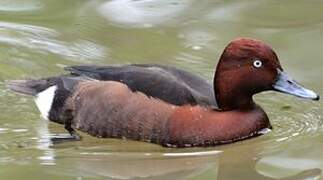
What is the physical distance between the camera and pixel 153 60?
852 cm

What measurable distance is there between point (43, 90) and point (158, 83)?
951 mm

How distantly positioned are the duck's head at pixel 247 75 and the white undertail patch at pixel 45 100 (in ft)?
3.81

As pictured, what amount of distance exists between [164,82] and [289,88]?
2.48 ft

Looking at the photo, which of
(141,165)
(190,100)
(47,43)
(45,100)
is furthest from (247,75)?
(47,43)

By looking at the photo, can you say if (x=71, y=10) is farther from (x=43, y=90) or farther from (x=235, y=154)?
(x=235, y=154)

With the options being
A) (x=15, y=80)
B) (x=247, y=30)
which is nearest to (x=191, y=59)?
(x=247, y=30)

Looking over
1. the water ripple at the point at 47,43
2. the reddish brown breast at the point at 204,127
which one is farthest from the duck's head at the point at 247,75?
the water ripple at the point at 47,43

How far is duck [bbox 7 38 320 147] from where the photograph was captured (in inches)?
274

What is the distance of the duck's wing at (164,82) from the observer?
704cm

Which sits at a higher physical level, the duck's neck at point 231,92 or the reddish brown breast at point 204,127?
the duck's neck at point 231,92

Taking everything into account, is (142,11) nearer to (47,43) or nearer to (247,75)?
(47,43)

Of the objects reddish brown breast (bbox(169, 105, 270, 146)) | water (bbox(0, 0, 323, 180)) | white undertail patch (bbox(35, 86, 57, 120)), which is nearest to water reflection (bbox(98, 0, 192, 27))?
water (bbox(0, 0, 323, 180))

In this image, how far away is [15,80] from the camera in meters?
7.96

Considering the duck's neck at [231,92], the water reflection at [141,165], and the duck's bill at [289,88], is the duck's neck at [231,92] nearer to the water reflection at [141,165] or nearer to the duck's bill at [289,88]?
the duck's bill at [289,88]
